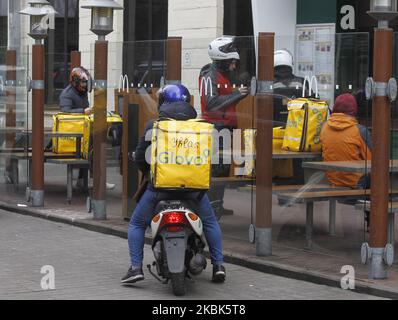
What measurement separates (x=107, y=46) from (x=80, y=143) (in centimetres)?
262

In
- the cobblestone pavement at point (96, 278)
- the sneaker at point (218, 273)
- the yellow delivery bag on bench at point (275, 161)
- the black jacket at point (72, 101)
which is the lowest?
the cobblestone pavement at point (96, 278)

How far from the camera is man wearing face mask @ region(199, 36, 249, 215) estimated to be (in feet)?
33.6

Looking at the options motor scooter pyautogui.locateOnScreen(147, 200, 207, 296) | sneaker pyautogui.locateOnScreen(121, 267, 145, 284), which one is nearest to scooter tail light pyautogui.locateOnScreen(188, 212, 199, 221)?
motor scooter pyautogui.locateOnScreen(147, 200, 207, 296)

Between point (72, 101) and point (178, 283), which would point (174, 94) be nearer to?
point (178, 283)

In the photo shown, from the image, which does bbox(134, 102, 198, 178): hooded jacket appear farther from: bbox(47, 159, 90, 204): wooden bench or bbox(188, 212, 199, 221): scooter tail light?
bbox(47, 159, 90, 204): wooden bench

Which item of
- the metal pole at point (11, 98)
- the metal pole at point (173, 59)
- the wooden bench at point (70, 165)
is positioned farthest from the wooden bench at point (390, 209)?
the metal pole at point (11, 98)

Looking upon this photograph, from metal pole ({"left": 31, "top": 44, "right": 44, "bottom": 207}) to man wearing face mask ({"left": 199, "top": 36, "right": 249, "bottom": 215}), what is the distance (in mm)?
3205

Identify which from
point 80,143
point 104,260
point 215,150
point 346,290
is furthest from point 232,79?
point 80,143

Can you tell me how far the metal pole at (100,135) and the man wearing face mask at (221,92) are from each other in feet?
5.45

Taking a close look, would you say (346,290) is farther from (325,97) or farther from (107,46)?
(107,46)

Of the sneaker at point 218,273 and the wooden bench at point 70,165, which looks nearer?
the sneaker at point 218,273

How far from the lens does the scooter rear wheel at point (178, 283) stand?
784 cm

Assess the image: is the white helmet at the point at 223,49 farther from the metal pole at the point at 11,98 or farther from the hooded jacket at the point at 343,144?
the metal pole at the point at 11,98

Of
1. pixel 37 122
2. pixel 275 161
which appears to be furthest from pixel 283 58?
pixel 37 122
